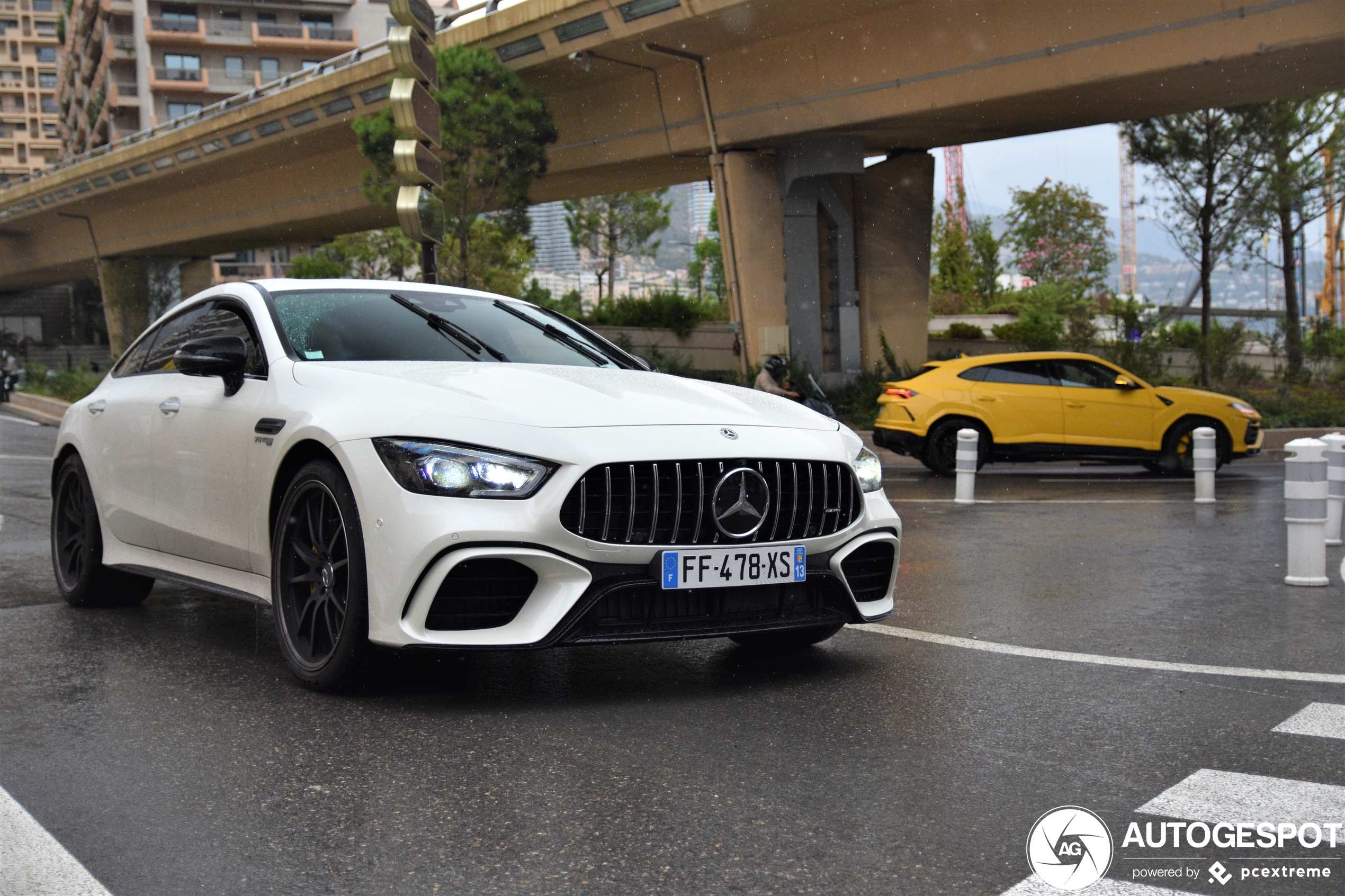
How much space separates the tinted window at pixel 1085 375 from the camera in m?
17.0

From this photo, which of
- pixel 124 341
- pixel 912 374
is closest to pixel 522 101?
pixel 912 374

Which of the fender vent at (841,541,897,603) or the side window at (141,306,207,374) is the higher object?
the side window at (141,306,207,374)

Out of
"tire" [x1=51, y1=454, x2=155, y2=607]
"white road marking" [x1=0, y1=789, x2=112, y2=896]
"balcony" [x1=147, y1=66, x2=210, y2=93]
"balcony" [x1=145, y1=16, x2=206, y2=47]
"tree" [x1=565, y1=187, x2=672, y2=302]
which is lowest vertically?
"white road marking" [x1=0, y1=789, x2=112, y2=896]

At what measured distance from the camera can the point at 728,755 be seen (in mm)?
4051

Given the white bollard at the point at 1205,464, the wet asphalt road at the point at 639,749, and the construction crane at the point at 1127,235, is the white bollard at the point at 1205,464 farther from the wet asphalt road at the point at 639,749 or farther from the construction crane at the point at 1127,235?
the construction crane at the point at 1127,235

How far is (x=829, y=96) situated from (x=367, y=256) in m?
43.0

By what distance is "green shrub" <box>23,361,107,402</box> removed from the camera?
1416 inches

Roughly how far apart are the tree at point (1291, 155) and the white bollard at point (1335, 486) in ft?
65.6

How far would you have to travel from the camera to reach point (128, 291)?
189 ft

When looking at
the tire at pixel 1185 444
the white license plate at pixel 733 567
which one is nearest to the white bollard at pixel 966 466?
the tire at pixel 1185 444

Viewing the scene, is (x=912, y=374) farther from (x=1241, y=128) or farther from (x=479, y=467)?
(x=479, y=467)

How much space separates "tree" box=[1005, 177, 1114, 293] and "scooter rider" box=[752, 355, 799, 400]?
171 ft

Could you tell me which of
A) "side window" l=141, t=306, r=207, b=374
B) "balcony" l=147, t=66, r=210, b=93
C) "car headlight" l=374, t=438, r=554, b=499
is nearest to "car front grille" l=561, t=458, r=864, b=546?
"car headlight" l=374, t=438, r=554, b=499

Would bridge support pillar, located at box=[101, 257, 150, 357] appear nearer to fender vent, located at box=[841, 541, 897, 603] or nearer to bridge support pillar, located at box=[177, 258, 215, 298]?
bridge support pillar, located at box=[177, 258, 215, 298]
